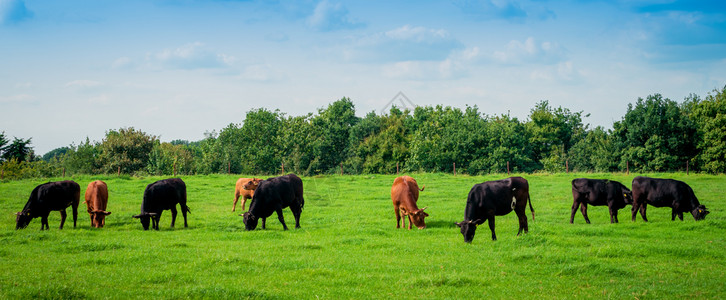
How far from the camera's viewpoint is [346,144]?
76.7 metres

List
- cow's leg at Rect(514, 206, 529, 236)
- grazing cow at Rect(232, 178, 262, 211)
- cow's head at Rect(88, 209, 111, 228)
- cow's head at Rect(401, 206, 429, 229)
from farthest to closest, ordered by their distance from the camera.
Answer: grazing cow at Rect(232, 178, 262, 211) < cow's head at Rect(88, 209, 111, 228) < cow's head at Rect(401, 206, 429, 229) < cow's leg at Rect(514, 206, 529, 236)

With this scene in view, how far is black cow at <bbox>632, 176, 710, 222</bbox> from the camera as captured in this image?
60.4 ft

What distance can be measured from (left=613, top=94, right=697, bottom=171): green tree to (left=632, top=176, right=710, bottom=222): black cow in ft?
138

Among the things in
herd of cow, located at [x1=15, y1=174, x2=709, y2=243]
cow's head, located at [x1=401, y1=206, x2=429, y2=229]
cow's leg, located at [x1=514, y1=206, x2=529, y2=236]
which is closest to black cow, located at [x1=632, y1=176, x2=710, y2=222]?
herd of cow, located at [x1=15, y1=174, x2=709, y2=243]

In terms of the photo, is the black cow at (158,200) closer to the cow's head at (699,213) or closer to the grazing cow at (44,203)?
the grazing cow at (44,203)

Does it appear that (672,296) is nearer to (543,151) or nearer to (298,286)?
(298,286)

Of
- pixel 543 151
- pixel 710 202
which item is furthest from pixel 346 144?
pixel 710 202

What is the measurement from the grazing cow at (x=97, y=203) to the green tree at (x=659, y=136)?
55164mm

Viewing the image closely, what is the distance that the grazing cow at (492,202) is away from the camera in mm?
14062

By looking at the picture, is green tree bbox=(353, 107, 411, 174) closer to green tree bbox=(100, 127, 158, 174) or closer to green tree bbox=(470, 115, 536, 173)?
green tree bbox=(470, 115, 536, 173)

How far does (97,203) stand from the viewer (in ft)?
59.8

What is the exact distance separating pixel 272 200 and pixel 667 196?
14.5 m

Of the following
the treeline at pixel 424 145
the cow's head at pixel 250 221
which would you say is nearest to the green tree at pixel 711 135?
the treeline at pixel 424 145

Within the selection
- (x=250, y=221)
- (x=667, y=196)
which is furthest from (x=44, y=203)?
(x=667, y=196)
